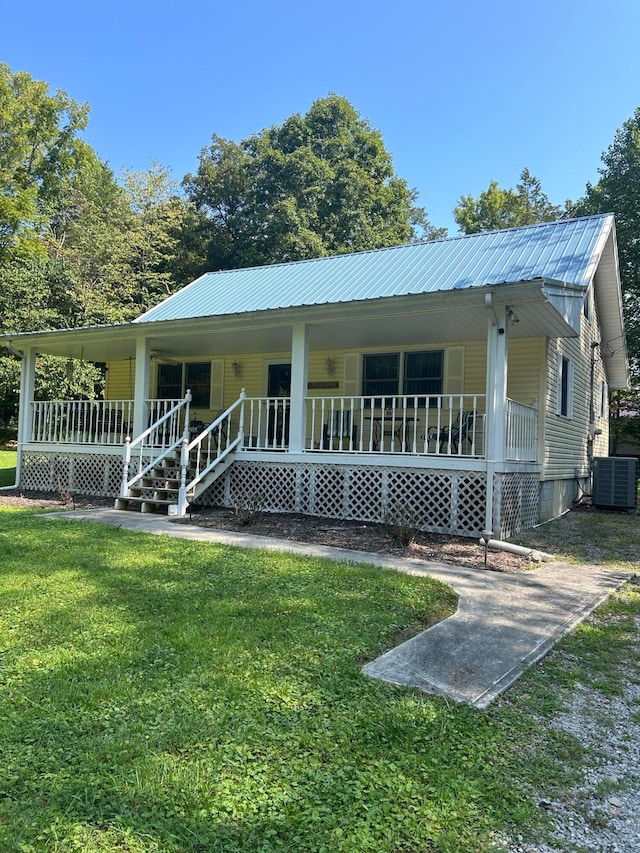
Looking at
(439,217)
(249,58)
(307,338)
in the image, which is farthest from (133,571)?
(439,217)

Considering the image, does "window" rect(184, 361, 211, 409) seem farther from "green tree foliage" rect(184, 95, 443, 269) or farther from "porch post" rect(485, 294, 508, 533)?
"green tree foliage" rect(184, 95, 443, 269)

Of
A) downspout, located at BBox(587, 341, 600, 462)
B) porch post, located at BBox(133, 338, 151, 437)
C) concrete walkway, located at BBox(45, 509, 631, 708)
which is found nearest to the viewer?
concrete walkway, located at BBox(45, 509, 631, 708)

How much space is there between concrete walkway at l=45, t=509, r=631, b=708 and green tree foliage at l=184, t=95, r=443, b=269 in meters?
25.2

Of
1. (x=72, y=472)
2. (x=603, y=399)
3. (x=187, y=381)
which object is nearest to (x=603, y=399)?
(x=603, y=399)

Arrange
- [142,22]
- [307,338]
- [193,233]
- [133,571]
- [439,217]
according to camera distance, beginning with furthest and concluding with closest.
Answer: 1. [439,217]
2. [193,233]
3. [142,22]
4. [307,338]
5. [133,571]

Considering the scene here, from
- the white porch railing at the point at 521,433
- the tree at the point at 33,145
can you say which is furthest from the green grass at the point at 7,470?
the white porch railing at the point at 521,433

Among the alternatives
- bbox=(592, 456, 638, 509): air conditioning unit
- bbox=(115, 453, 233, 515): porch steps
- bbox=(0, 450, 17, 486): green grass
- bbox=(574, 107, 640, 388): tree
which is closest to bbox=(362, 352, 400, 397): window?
bbox=(115, 453, 233, 515): porch steps

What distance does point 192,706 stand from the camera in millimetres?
2814

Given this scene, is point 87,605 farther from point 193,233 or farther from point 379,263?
point 193,233

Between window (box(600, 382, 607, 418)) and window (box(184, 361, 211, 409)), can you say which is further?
window (box(600, 382, 607, 418))

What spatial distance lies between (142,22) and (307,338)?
13.2m

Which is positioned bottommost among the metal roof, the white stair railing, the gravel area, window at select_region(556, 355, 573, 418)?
the gravel area

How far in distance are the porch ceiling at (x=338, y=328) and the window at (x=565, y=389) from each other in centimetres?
196

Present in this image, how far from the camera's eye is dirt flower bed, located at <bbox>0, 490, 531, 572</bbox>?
707cm
